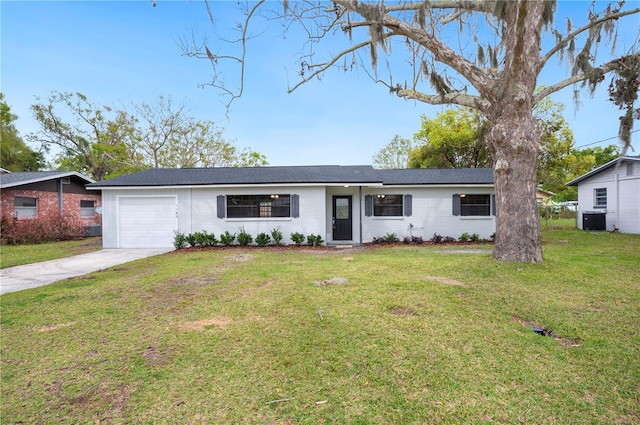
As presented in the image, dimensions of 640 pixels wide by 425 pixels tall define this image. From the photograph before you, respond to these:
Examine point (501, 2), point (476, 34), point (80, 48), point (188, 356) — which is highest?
point (80, 48)

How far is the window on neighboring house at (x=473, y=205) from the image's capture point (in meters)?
12.9

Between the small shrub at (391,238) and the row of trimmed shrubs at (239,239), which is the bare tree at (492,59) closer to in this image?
the small shrub at (391,238)

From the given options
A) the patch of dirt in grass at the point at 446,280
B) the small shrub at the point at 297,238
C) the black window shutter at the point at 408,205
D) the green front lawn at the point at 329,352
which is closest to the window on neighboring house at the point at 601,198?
the black window shutter at the point at 408,205

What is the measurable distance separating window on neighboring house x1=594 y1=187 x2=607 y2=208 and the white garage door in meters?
22.1

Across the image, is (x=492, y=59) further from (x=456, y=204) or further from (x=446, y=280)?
(x=446, y=280)

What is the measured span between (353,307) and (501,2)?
6769 mm

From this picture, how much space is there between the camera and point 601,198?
16.9m

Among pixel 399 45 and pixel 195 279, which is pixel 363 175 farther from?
pixel 195 279

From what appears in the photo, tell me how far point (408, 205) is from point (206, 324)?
1062 centimetres

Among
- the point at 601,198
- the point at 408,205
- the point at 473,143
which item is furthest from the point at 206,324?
the point at 473,143

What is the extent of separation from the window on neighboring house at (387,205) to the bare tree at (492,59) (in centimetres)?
488

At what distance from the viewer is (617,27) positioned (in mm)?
7797

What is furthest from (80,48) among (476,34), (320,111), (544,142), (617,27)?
(544,142)

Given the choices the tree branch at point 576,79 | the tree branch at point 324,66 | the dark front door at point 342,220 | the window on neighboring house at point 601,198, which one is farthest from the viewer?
the window on neighboring house at point 601,198
